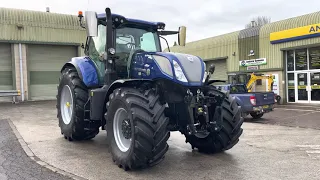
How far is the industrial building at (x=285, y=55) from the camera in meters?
19.4

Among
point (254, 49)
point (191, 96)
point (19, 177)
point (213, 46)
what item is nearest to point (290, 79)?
point (254, 49)

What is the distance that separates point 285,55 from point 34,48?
662 inches

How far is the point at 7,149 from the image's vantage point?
6.69 meters

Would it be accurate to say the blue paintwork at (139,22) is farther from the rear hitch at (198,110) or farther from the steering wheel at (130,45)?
the rear hitch at (198,110)

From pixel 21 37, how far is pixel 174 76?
18.3 metres

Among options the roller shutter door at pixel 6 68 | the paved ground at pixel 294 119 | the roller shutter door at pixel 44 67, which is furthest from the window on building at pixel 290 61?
the roller shutter door at pixel 6 68

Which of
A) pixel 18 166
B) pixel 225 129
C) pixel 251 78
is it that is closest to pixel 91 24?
pixel 18 166

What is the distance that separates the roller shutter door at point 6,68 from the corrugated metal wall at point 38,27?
0.74 m

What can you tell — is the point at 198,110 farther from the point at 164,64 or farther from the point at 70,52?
the point at 70,52

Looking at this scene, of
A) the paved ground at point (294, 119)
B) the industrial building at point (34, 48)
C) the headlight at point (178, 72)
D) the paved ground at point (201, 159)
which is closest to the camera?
the paved ground at point (201, 159)

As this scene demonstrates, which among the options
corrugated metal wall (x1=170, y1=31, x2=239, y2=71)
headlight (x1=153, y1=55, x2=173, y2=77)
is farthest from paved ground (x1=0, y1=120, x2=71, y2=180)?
corrugated metal wall (x1=170, y1=31, x2=239, y2=71)

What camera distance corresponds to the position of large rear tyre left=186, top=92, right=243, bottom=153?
19.2 ft

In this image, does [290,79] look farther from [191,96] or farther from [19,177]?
[19,177]

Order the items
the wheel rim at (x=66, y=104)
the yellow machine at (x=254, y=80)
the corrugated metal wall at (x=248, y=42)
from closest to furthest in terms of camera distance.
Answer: the wheel rim at (x=66, y=104) → the yellow machine at (x=254, y=80) → the corrugated metal wall at (x=248, y=42)
